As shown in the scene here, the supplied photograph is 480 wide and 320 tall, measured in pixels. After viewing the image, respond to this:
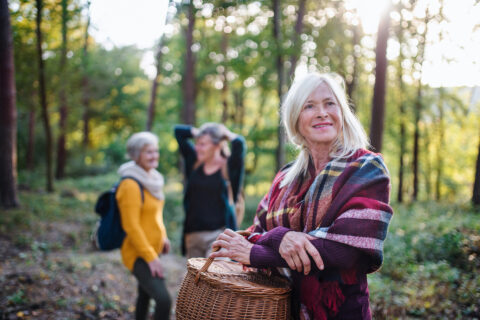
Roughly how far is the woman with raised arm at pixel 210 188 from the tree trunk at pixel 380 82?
3.69 m

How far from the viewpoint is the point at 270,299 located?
164 cm

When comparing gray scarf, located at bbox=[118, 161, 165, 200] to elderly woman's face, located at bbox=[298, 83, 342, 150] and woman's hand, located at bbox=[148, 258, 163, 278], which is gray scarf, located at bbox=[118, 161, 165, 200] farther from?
elderly woman's face, located at bbox=[298, 83, 342, 150]

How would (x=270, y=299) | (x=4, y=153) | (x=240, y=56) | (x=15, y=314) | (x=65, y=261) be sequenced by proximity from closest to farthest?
(x=270, y=299) → (x=15, y=314) → (x=65, y=261) → (x=4, y=153) → (x=240, y=56)

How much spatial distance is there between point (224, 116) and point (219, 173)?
17.7m

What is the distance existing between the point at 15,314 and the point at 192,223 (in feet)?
7.07

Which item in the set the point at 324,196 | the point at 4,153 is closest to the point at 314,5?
the point at 4,153

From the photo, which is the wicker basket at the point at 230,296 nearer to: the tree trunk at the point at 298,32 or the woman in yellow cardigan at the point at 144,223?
the woman in yellow cardigan at the point at 144,223

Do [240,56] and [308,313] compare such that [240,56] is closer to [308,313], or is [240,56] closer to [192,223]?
[192,223]

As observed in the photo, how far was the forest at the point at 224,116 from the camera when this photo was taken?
4.40m

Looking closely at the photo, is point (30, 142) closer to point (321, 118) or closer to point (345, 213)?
point (321, 118)

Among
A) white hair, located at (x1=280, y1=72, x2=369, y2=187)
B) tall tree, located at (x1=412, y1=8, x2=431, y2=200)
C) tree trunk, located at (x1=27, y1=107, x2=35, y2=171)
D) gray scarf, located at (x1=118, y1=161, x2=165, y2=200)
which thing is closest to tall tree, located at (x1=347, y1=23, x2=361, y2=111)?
tall tree, located at (x1=412, y1=8, x2=431, y2=200)

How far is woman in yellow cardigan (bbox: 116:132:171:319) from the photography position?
10.2ft

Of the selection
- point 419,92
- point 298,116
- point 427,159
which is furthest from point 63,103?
point 427,159

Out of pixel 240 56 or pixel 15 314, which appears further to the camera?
pixel 240 56
